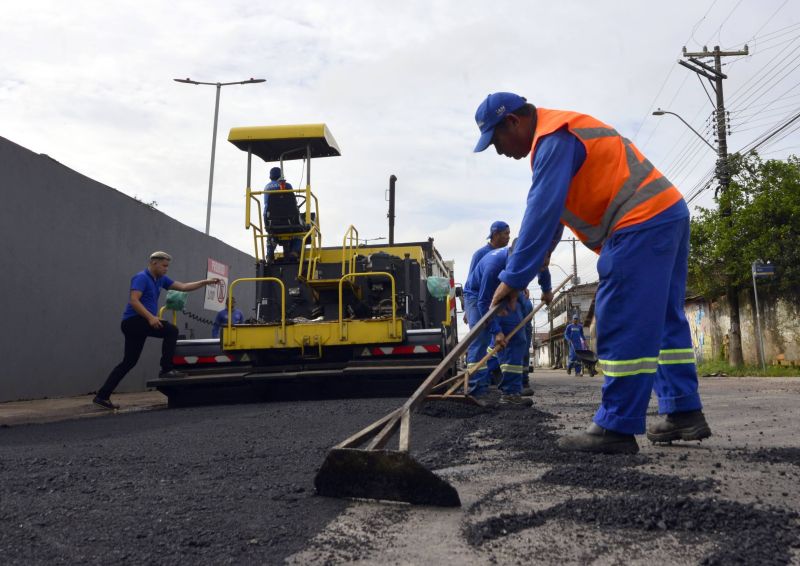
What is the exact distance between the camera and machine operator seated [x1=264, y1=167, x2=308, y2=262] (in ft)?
26.5

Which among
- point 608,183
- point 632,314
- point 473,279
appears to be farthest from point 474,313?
point 632,314

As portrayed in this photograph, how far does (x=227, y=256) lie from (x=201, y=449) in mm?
11278

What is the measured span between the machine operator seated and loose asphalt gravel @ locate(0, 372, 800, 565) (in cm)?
469

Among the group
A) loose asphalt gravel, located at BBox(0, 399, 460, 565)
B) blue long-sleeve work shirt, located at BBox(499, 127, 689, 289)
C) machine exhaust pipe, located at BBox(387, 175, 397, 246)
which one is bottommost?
loose asphalt gravel, located at BBox(0, 399, 460, 565)

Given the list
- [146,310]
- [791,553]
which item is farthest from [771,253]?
[791,553]

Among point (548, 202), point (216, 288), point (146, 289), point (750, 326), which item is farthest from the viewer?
point (750, 326)

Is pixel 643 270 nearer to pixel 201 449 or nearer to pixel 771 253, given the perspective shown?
pixel 201 449

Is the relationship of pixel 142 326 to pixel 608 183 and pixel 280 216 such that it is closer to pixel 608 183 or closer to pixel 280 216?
pixel 280 216

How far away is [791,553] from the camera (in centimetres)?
158

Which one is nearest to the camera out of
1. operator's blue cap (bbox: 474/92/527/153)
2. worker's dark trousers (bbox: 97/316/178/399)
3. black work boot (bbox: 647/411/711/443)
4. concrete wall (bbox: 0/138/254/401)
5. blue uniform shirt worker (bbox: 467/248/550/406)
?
black work boot (bbox: 647/411/711/443)

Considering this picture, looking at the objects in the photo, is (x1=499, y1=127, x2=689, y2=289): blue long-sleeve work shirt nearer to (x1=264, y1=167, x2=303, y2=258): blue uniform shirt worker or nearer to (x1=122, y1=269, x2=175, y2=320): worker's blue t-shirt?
(x1=122, y1=269, x2=175, y2=320): worker's blue t-shirt

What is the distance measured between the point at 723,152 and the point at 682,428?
17354mm

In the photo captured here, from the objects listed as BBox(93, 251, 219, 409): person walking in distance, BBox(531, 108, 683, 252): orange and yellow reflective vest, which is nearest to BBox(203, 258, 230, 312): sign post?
BBox(93, 251, 219, 409): person walking in distance

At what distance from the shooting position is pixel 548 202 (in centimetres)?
295
